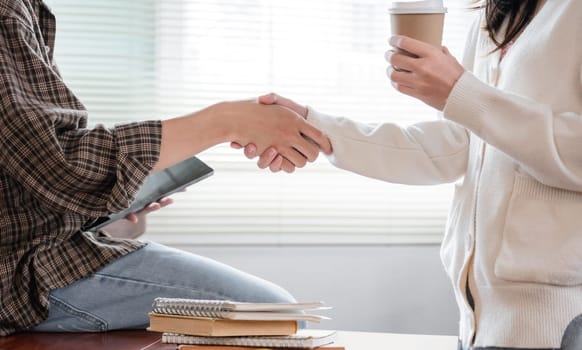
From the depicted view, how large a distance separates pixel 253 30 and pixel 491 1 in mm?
1433

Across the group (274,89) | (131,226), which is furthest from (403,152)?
(274,89)

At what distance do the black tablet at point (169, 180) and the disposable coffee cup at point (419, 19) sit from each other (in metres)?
0.63

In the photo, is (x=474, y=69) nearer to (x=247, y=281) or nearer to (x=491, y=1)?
(x=491, y=1)

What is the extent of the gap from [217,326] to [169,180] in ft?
1.77

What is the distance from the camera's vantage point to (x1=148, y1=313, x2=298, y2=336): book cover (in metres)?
1.40

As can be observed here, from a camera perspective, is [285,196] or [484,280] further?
[285,196]

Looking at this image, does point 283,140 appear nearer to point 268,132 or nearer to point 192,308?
point 268,132

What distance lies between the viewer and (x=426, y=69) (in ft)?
4.37

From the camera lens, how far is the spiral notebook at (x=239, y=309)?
139cm

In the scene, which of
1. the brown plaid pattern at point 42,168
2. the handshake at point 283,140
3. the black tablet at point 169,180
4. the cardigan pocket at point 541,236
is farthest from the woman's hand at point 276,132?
the cardigan pocket at point 541,236

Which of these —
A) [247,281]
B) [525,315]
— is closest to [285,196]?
[247,281]

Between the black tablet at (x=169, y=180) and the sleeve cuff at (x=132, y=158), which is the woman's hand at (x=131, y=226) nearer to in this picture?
the black tablet at (x=169, y=180)

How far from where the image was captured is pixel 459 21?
9.87 feet

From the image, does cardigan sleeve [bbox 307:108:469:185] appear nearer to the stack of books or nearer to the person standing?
the person standing
